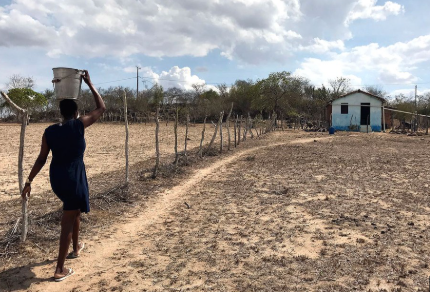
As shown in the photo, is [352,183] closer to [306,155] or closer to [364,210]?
[364,210]

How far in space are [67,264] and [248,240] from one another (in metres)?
2.07

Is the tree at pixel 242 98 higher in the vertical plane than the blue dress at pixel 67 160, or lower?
higher

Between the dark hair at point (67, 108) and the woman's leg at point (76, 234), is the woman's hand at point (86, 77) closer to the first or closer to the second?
the dark hair at point (67, 108)

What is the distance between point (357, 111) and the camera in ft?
85.4

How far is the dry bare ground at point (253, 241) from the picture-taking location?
118 inches

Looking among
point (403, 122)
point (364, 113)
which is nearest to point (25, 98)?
point (364, 113)

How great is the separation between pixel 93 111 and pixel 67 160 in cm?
52

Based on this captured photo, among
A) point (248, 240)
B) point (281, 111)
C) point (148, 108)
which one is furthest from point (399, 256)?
point (148, 108)

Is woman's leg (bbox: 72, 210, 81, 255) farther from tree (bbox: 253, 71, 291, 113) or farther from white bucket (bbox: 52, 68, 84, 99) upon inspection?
tree (bbox: 253, 71, 291, 113)

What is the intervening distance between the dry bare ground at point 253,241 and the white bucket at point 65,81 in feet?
5.79

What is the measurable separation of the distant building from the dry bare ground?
783 inches

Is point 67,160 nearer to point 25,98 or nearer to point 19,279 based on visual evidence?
point 19,279

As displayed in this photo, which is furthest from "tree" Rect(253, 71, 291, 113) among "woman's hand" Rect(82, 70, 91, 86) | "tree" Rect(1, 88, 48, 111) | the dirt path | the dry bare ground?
"woman's hand" Rect(82, 70, 91, 86)

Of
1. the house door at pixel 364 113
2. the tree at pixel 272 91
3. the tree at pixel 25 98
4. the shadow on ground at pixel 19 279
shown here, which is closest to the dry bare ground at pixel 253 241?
the shadow on ground at pixel 19 279
